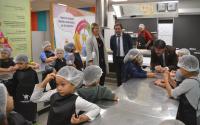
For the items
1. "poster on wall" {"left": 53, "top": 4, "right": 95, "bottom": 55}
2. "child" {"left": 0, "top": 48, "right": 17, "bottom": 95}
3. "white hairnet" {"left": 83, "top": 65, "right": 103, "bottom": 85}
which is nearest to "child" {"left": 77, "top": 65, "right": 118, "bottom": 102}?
"white hairnet" {"left": 83, "top": 65, "right": 103, "bottom": 85}

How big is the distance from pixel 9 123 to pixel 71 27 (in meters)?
4.01

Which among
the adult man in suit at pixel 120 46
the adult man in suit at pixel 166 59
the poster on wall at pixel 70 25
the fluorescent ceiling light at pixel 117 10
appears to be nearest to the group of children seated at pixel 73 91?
the adult man in suit at pixel 166 59

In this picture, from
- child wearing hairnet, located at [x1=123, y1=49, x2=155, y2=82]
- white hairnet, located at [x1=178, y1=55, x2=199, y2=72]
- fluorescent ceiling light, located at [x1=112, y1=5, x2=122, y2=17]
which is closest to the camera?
white hairnet, located at [x1=178, y1=55, x2=199, y2=72]

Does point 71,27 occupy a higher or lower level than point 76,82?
higher

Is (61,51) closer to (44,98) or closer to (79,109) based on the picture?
(44,98)

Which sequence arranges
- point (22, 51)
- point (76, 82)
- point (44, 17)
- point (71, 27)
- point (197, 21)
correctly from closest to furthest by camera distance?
point (76, 82) < point (22, 51) < point (71, 27) < point (197, 21) < point (44, 17)

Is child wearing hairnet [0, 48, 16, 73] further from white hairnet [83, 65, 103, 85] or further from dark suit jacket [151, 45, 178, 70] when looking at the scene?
dark suit jacket [151, 45, 178, 70]

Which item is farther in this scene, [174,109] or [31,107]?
[31,107]

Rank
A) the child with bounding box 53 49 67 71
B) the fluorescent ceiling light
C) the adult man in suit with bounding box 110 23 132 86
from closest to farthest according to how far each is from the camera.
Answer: the child with bounding box 53 49 67 71 < the adult man in suit with bounding box 110 23 132 86 < the fluorescent ceiling light

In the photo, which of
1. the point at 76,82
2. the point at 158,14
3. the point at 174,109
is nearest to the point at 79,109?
the point at 76,82

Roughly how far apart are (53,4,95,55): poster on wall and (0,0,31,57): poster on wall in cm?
66

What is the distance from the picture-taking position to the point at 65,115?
146cm

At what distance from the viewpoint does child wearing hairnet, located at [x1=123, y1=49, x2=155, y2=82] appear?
2924 millimetres

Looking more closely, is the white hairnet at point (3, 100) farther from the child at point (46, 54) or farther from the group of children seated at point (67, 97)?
the child at point (46, 54)
